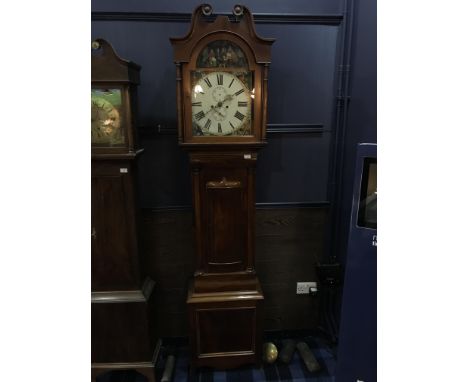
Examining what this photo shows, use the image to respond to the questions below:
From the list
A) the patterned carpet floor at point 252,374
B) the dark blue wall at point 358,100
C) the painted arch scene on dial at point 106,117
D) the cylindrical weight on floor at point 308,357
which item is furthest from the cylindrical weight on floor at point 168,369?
the painted arch scene on dial at point 106,117

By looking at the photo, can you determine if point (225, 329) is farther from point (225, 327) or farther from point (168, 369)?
point (168, 369)

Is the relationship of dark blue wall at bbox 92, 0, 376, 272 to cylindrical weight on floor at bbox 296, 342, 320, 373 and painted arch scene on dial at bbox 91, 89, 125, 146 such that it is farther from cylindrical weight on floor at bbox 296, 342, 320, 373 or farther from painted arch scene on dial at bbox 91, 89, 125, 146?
cylindrical weight on floor at bbox 296, 342, 320, 373

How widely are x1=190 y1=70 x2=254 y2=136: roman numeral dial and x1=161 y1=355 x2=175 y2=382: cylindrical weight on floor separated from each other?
4.55 feet

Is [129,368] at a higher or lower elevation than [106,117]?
lower

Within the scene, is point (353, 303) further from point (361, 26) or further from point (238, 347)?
point (361, 26)

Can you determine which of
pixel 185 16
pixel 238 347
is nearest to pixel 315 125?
pixel 185 16

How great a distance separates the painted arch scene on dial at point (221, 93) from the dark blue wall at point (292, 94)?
39cm

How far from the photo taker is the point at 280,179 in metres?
2.24

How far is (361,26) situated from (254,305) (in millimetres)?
1636

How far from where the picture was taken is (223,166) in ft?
5.97

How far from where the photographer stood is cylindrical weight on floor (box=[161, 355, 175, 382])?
203 centimetres

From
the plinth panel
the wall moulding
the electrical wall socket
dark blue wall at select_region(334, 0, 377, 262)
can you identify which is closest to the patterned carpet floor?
the plinth panel

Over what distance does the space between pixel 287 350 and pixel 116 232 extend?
128cm

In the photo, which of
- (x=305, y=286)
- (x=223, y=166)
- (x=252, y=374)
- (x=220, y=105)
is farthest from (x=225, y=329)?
(x=220, y=105)
